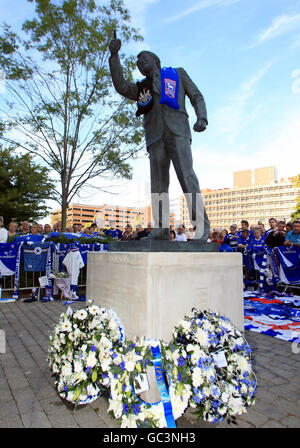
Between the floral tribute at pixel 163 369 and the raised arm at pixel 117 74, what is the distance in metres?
2.87

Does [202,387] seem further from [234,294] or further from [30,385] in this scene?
[30,385]

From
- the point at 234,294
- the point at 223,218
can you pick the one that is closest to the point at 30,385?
the point at 234,294

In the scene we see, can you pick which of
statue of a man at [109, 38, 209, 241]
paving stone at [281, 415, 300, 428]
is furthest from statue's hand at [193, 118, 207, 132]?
paving stone at [281, 415, 300, 428]

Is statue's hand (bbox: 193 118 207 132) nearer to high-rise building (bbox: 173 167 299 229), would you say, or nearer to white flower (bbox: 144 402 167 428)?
white flower (bbox: 144 402 167 428)

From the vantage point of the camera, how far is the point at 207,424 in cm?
198

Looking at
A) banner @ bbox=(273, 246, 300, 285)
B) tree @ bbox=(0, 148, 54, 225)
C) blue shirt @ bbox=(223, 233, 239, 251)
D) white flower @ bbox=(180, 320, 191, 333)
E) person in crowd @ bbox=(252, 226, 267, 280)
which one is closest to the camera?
white flower @ bbox=(180, 320, 191, 333)

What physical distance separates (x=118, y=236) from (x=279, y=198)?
12786cm

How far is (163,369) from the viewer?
6.67 feet

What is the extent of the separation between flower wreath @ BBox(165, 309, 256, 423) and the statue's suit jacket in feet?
7.32

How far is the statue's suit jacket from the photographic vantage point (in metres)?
3.31

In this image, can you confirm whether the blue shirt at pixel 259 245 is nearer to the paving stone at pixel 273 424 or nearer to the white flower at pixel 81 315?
the paving stone at pixel 273 424

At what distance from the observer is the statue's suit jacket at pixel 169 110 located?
331cm

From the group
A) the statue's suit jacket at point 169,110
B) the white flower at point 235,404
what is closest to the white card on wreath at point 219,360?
the white flower at point 235,404

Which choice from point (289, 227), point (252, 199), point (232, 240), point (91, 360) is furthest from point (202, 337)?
point (252, 199)
